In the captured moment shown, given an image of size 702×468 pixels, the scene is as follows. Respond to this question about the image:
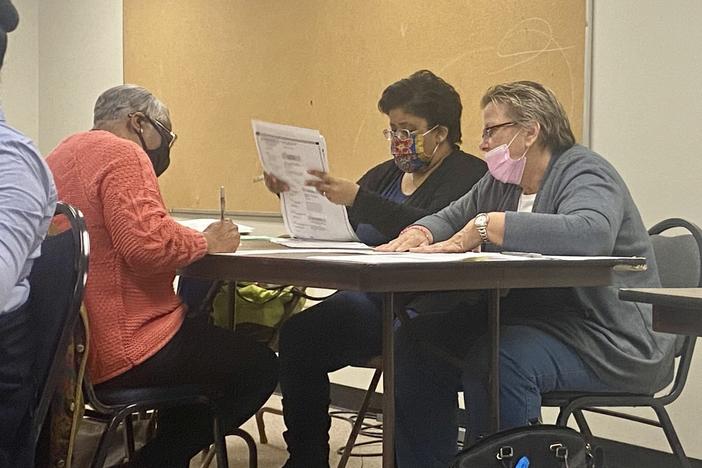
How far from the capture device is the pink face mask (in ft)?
7.46

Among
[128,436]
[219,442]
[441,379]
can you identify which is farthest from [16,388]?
[441,379]

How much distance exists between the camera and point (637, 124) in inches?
111

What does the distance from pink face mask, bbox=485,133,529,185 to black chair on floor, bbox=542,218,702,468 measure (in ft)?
1.24

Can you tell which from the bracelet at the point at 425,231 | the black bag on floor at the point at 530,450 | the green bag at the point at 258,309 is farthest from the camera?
the green bag at the point at 258,309

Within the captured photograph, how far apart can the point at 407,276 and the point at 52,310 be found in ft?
1.95

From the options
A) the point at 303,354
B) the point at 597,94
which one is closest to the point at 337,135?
the point at 597,94

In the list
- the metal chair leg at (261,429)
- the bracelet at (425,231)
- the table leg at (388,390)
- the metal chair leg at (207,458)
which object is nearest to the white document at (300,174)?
the bracelet at (425,231)

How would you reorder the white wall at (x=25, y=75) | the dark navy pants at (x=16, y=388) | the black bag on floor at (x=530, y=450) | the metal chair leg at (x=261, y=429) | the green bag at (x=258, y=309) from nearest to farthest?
the dark navy pants at (x=16, y=388), the black bag on floor at (x=530, y=450), the green bag at (x=258, y=309), the metal chair leg at (x=261, y=429), the white wall at (x=25, y=75)

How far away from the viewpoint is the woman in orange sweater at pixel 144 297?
Answer: 1929 mm

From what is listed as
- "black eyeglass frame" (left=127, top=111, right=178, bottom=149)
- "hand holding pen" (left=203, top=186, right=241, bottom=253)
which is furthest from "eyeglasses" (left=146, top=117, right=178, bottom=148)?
"hand holding pen" (left=203, top=186, right=241, bottom=253)

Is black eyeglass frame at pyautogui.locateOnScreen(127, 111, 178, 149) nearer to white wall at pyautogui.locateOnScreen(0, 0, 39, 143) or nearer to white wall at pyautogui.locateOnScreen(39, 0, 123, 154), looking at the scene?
white wall at pyautogui.locateOnScreen(39, 0, 123, 154)

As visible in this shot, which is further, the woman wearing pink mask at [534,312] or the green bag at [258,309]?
the green bag at [258,309]

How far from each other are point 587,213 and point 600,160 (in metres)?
0.20

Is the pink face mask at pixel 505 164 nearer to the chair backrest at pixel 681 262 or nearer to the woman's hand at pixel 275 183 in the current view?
the chair backrest at pixel 681 262
